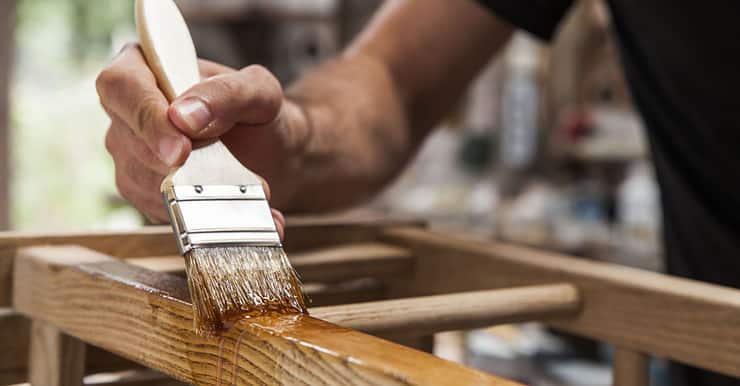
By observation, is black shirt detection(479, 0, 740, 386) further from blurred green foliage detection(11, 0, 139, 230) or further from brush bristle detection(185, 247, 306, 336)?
blurred green foliage detection(11, 0, 139, 230)

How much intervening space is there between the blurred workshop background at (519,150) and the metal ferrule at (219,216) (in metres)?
0.77

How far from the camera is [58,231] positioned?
76 cm

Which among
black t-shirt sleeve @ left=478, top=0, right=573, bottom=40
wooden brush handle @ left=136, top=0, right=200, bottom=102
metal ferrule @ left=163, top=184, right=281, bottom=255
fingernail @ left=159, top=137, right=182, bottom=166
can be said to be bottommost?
metal ferrule @ left=163, top=184, right=281, bottom=255

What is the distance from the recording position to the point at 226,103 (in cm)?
60

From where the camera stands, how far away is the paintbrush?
499mm

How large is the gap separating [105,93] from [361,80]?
20.5 inches

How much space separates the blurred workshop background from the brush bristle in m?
0.77

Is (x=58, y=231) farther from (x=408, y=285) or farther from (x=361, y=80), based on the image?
(x=361, y=80)

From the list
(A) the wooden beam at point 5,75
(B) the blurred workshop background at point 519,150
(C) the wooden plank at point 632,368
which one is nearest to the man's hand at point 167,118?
(C) the wooden plank at point 632,368

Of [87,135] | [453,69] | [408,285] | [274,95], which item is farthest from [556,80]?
[87,135]

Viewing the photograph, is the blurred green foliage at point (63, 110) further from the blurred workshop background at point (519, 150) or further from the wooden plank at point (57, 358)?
the wooden plank at point (57, 358)

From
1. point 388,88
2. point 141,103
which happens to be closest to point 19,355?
point 141,103

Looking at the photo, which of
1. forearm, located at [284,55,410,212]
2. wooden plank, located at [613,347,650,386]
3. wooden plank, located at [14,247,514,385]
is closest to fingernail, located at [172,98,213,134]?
wooden plank, located at [14,247,514,385]

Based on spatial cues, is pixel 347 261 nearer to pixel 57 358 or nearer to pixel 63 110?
pixel 57 358
